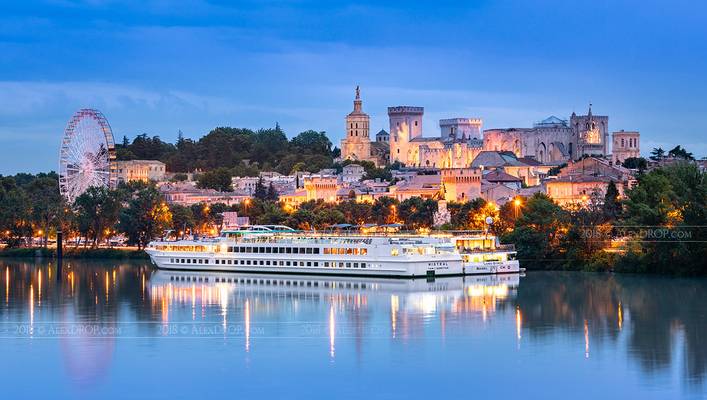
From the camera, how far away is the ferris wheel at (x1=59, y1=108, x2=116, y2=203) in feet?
272

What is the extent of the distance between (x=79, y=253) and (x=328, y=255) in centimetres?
2633

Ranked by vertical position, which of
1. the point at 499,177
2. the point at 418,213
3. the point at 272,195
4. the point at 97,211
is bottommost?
the point at 418,213

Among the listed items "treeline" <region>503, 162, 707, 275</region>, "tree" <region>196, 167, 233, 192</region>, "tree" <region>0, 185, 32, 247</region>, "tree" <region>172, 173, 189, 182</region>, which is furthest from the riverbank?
"tree" <region>172, 173, 189, 182</region>

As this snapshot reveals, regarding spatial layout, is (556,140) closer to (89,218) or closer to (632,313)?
(89,218)

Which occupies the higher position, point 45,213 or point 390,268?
point 45,213

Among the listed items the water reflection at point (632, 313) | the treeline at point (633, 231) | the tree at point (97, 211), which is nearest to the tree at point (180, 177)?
the tree at point (97, 211)

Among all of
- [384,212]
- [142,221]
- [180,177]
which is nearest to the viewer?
[142,221]

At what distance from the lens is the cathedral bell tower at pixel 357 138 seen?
504 ft

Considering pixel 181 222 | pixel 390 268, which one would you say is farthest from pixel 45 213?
pixel 390 268

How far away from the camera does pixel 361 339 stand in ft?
118

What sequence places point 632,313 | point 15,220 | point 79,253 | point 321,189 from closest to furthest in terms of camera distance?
point 632,313 → point 79,253 → point 15,220 → point 321,189

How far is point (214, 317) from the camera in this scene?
136 feet

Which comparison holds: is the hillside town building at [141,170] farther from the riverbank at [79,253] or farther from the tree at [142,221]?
the tree at [142,221]

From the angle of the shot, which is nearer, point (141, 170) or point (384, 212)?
point (384, 212)
